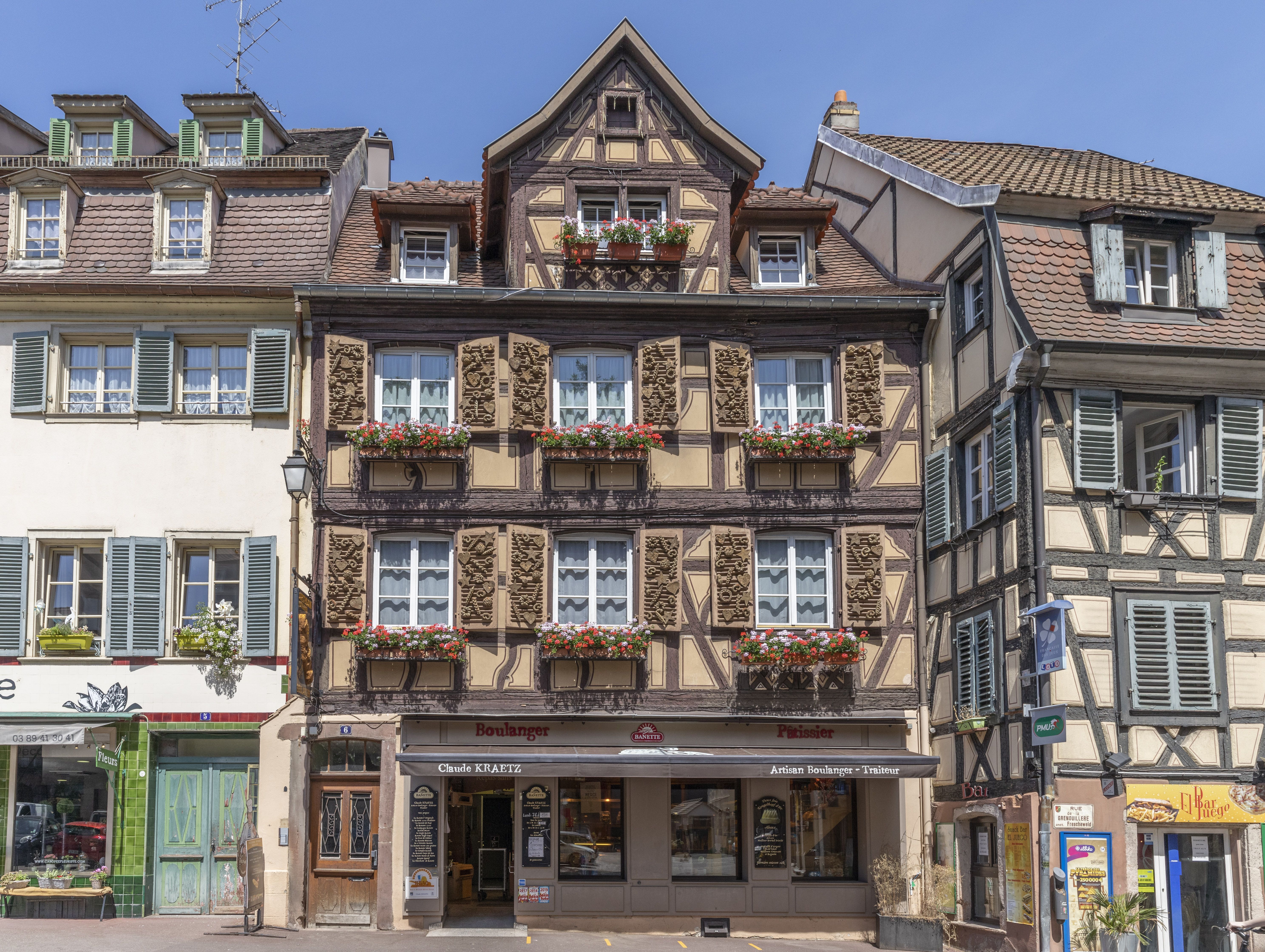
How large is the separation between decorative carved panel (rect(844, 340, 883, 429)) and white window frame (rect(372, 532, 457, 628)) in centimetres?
564

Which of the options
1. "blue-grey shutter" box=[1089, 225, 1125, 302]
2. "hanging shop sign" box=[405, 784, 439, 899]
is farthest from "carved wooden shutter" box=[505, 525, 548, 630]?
"blue-grey shutter" box=[1089, 225, 1125, 302]

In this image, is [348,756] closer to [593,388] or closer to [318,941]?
[318,941]

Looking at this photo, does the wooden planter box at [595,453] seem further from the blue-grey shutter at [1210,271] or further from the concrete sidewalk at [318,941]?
the blue-grey shutter at [1210,271]

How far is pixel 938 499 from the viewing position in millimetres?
18688

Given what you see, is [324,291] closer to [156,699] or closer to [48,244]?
[48,244]

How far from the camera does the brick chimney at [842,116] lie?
80.8ft

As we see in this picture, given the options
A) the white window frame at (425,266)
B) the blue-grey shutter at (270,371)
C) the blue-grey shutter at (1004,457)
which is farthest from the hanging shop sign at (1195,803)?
the blue-grey shutter at (270,371)

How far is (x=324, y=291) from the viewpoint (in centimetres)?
1909

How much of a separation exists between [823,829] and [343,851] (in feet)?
20.7

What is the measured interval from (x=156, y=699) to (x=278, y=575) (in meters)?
2.19

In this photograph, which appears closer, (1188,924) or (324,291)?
(1188,924)

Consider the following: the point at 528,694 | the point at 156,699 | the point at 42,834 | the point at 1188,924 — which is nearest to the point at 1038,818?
the point at 1188,924

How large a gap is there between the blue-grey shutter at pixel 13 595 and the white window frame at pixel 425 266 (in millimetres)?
6150

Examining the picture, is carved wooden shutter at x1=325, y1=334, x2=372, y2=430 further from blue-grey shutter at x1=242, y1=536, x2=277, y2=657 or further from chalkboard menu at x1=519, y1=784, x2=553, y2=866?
chalkboard menu at x1=519, y1=784, x2=553, y2=866
